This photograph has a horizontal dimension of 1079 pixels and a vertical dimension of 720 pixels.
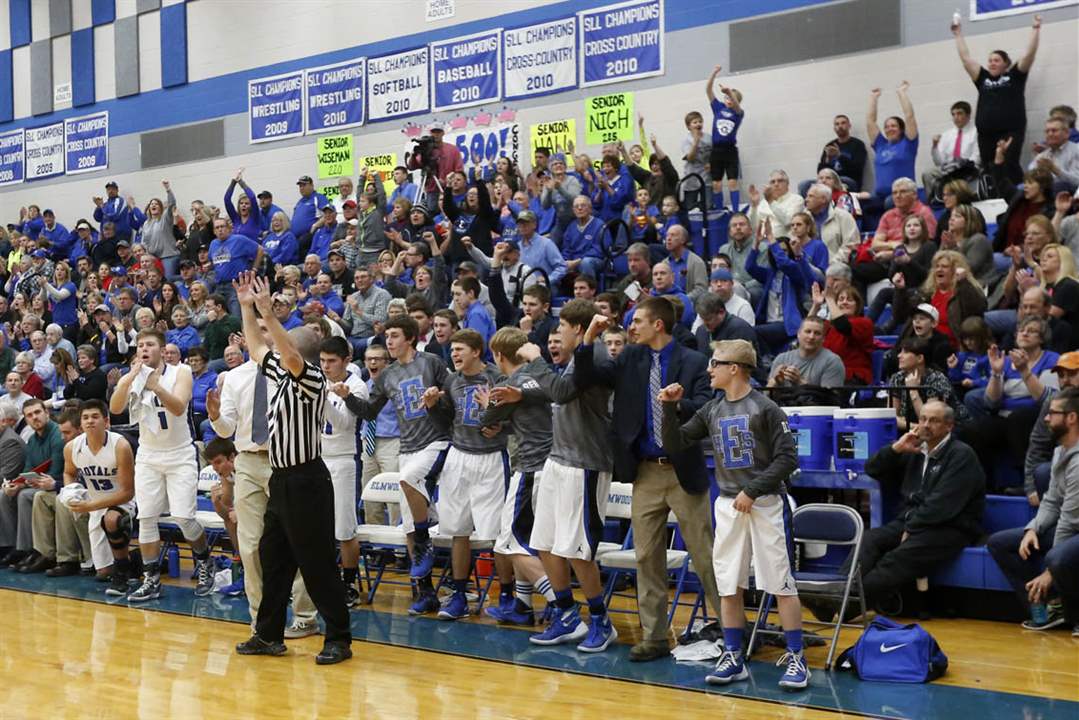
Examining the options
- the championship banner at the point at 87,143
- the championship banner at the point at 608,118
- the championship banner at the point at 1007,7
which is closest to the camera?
the championship banner at the point at 1007,7

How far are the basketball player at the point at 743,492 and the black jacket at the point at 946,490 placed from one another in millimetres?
1601

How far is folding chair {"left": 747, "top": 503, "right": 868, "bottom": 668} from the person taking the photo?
693cm

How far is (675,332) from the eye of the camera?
956 cm

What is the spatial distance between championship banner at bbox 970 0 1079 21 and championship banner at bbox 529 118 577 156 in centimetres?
545

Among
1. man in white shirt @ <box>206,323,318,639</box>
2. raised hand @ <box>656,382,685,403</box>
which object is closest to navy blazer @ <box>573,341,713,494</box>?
raised hand @ <box>656,382,685,403</box>

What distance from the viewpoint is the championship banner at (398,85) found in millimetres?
18122

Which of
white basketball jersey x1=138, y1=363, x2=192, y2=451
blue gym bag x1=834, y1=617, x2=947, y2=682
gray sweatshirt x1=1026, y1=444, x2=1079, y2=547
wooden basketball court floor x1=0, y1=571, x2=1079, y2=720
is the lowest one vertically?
wooden basketball court floor x1=0, y1=571, x2=1079, y2=720

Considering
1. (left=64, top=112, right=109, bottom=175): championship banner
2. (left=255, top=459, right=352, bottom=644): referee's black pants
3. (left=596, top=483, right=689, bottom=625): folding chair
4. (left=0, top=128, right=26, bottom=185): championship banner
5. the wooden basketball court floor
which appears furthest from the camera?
(left=0, top=128, right=26, bottom=185): championship banner

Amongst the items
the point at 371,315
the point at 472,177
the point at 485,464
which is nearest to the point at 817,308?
the point at 485,464

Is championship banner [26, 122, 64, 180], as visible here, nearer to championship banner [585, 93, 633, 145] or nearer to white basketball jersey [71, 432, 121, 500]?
championship banner [585, 93, 633, 145]

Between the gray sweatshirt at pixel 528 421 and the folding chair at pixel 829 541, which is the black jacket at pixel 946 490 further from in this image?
the gray sweatshirt at pixel 528 421

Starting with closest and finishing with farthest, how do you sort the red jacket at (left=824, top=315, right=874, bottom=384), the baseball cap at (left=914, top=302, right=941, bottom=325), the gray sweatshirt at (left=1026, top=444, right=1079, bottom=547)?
the gray sweatshirt at (left=1026, top=444, right=1079, bottom=547), the baseball cap at (left=914, top=302, right=941, bottom=325), the red jacket at (left=824, top=315, right=874, bottom=384)

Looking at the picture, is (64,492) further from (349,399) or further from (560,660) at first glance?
(560,660)

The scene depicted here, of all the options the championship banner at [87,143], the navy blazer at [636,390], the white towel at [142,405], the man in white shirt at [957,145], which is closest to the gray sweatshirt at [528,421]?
the navy blazer at [636,390]
